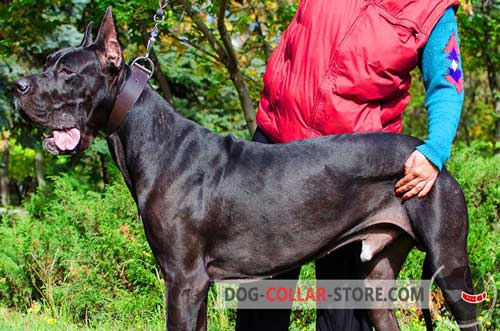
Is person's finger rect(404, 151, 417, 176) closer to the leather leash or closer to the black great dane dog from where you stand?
the black great dane dog

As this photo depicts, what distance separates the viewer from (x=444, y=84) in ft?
10.6

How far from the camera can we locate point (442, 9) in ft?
10.6

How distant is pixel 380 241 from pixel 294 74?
3.26 ft

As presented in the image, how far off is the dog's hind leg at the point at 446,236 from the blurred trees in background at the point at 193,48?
129 inches

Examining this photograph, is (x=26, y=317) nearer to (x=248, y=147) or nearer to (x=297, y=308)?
(x=297, y=308)

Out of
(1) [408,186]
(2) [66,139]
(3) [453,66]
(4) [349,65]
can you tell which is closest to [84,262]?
(2) [66,139]

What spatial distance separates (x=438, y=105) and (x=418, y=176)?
397 mm

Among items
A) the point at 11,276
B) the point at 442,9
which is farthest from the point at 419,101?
the point at 442,9

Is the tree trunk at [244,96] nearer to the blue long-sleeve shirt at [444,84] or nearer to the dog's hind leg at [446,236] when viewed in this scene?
the blue long-sleeve shirt at [444,84]

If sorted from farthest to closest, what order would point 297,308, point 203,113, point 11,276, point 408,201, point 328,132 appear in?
point 203,113 < point 11,276 < point 297,308 < point 328,132 < point 408,201

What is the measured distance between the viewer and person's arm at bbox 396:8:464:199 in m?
3.12

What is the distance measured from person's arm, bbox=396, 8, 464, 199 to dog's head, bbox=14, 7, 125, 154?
152cm

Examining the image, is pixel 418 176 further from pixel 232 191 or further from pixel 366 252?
pixel 232 191

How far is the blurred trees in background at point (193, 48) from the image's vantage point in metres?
7.11
